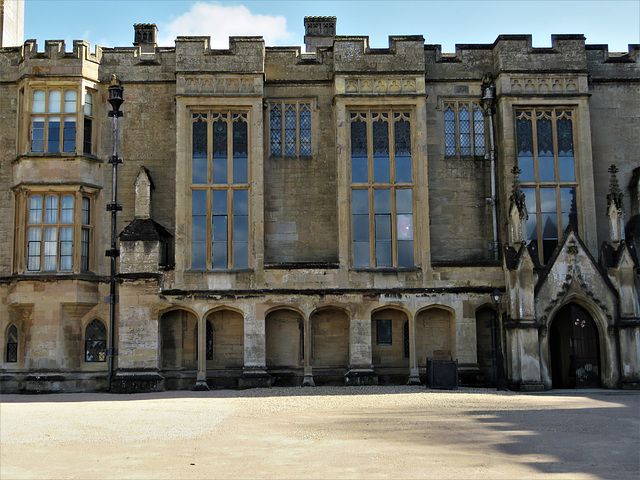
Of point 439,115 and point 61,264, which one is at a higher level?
point 439,115

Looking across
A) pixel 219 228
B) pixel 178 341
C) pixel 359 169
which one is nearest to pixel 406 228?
pixel 359 169

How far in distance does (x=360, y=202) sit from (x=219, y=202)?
477 cm

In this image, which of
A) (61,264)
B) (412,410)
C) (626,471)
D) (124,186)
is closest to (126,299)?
(61,264)

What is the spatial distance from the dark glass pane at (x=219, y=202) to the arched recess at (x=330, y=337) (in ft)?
15.3

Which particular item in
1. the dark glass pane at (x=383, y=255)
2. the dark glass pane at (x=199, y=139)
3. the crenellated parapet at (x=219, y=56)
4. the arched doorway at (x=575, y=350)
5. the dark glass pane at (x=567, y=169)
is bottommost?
the arched doorway at (x=575, y=350)

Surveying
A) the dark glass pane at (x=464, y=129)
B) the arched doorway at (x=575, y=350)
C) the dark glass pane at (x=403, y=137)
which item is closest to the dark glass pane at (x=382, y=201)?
the dark glass pane at (x=403, y=137)

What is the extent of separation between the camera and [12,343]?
25406 mm

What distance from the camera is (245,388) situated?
23.8m

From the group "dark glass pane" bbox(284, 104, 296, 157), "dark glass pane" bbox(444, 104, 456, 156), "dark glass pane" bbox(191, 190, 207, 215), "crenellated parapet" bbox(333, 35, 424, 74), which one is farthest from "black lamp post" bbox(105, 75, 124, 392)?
"dark glass pane" bbox(444, 104, 456, 156)

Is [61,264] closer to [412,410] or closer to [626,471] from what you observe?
[412,410]

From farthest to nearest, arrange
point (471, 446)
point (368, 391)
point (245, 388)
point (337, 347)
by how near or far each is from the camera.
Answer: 1. point (337, 347)
2. point (245, 388)
3. point (368, 391)
4. point (471, 446)

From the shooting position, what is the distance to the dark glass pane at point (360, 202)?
25625 millimetres

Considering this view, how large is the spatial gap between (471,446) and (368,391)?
10005mm

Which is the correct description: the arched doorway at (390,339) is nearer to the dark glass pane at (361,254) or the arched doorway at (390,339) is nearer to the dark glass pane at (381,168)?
the dark glass pane at (361,254)
